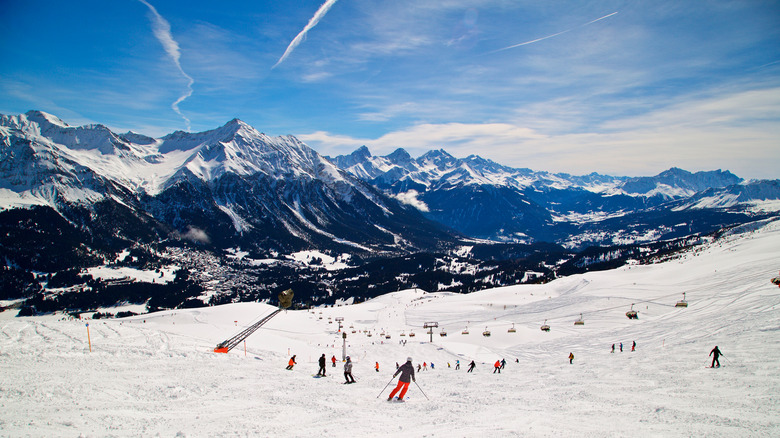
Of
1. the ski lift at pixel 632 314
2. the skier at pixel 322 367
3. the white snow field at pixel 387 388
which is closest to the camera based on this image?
the white snow field at pixel 387 388

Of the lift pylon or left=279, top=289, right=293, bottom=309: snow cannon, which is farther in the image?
left=279, top=289, right=293, bottom=309: snow cannon

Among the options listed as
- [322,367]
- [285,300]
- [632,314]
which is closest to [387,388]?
[322,367]

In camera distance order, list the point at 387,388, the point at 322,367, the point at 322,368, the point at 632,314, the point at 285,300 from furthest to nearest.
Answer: the point at 285,300
the point at 632,314
the point at 322,368
the point at 322,367
the point at 387,388

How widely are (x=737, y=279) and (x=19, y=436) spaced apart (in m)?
95.2

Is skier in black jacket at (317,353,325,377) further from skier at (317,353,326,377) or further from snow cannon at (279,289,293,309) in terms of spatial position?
snow cannon at (279,289,293,309)

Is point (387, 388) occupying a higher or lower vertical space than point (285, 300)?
lower

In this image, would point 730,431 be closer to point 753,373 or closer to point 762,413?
point 762,413

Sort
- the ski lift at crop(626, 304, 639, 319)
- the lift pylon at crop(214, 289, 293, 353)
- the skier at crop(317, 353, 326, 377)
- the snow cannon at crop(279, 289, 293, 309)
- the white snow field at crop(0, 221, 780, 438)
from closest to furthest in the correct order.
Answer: the white snow field at crop(0, 221, 780, 438) → the skier at crop(317, 353, 326, 377) → the lift pylon at crop(214, 289, 293, 353) → the ski lift at crop(626, 304, 639, 319) → the snow cannon at crop(279, 289, 293, 309)

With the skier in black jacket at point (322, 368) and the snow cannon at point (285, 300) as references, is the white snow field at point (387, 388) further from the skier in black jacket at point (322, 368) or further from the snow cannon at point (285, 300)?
the snow cannon at point (285, 300)

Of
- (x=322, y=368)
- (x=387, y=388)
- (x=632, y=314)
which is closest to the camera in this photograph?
(x=387, y=388)

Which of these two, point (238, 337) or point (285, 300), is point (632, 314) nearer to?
point (238, 337)

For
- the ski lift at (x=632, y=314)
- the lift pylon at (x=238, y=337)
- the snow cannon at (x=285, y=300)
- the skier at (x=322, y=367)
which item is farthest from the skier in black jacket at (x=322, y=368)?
the snow cannon at (x=285, y=300)

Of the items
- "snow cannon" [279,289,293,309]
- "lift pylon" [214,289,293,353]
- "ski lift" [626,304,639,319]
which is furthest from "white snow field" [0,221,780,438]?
"snow cannon" [279,289,293,309]

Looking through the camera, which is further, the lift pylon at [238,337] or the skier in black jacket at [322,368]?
the lift pylon at [238,337]
